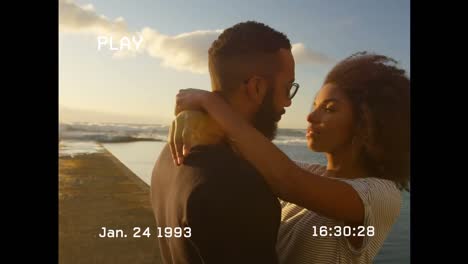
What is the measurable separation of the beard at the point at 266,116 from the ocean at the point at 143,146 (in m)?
0.16

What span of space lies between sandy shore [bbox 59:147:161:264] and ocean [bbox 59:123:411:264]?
0.08 metres

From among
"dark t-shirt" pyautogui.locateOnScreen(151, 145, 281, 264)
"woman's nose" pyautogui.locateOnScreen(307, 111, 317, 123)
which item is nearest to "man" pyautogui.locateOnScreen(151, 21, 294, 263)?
"dark t-shirt" pyautogui.locateOnScreen(151, 145, 281, 264)

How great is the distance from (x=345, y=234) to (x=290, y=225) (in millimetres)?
212

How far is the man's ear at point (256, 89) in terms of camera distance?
166 cm

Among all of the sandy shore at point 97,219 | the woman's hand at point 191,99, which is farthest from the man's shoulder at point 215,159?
the sandy shore at point 97,219

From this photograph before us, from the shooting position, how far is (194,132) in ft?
5.09

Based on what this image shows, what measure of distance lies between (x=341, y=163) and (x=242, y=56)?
549 millimetres

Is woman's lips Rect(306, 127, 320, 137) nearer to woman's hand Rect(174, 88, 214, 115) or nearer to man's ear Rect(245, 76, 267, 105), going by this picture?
man's ear Rect(245, 76, 267, 105)

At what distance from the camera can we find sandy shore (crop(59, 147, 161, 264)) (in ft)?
7.06

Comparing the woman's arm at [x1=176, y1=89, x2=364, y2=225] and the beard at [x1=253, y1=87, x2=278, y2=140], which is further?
the beard at [x1=253, y1=87, x2=278, y2=140]

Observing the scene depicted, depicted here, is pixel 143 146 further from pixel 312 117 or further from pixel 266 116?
pixel 312 117

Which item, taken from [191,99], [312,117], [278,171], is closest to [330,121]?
[312,117]
